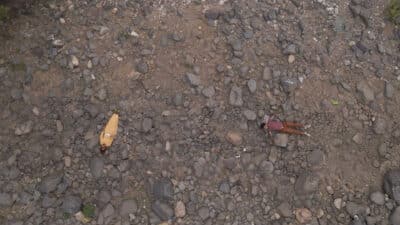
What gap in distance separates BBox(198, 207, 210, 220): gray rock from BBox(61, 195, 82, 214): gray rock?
89 cm

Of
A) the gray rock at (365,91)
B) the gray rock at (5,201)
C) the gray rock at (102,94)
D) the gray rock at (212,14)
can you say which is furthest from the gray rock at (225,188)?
the gray rock at (5,201)

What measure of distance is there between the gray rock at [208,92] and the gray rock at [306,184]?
95 centimetres

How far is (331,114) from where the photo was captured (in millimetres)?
4215

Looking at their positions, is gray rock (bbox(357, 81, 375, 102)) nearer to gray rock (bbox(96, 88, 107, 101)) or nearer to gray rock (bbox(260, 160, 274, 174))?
gray rock (bbox(260, 160, 274, 174))

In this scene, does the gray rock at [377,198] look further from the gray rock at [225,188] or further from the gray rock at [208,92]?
the gray rock at [208,92]

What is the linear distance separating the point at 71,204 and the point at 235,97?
4.94ft

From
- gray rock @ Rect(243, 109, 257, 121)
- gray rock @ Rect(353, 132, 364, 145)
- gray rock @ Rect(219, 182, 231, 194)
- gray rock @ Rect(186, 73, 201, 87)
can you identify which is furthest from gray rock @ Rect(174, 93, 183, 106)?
gray rock @ Rect(353, 132, 364, 145)

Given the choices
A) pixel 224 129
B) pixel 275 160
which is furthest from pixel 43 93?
pixel 275 160

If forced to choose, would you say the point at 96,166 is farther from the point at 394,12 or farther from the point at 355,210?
the point at 394,12

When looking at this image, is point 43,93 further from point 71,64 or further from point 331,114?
point 331,114

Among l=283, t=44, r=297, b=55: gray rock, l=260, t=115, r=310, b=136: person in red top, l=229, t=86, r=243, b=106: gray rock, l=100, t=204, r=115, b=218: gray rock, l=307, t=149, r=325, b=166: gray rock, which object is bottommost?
l=100, t=204, r=115, b=218: gray rock

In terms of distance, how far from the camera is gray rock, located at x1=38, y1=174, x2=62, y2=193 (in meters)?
3.94

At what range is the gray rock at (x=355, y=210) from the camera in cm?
396

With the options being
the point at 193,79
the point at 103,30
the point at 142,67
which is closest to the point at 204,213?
the point at 193,79
